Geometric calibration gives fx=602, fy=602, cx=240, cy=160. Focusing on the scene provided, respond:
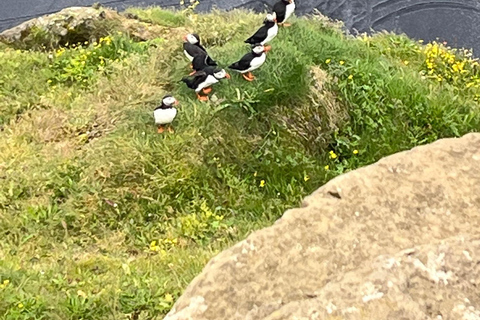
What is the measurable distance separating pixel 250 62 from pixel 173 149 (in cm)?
139

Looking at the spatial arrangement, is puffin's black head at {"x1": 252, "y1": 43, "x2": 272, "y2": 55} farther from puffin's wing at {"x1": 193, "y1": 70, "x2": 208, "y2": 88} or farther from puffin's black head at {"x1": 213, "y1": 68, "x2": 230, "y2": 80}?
puffin's wing at {"x1": 193, "y1": 70, "x2": 208, "y2": 88}

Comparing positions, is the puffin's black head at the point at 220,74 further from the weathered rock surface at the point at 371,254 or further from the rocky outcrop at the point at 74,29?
the weathered rock surface at the point at 371,254

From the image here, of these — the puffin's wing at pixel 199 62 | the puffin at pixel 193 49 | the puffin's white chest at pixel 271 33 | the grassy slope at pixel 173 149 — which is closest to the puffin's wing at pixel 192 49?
the puffin at pixel 193 49

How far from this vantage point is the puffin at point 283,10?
812 centimetres

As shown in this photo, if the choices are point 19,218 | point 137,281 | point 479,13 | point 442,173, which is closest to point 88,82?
point 19,218

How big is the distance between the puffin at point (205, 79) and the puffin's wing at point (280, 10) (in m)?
1.50

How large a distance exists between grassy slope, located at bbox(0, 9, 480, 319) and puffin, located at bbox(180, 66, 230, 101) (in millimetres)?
140

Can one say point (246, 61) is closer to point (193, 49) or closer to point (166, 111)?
point (193, 49)

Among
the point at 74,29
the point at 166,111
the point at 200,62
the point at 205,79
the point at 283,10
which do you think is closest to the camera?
the point at 166,111

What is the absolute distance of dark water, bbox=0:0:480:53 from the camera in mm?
11219

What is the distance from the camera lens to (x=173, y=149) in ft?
22.6

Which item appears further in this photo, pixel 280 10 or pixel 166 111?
pixel 280 10

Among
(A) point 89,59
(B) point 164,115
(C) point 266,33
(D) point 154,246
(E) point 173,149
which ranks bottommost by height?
(D) point 154,246

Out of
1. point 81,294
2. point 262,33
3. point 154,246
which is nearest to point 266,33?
point 262,33
